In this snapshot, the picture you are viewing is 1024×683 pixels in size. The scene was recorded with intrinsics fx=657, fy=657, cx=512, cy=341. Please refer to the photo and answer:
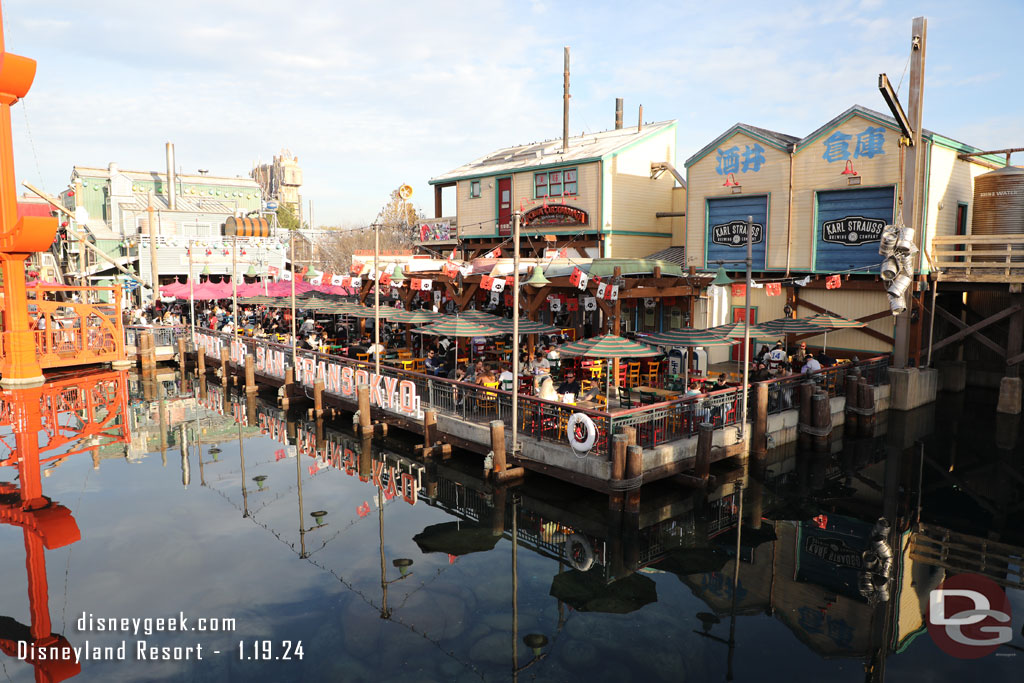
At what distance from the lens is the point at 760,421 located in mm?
17328

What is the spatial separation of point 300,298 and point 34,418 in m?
12.2

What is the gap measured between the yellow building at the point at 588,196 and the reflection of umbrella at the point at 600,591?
71.1 ft

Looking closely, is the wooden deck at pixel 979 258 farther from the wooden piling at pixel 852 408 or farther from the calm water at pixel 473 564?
the wooden piling at pixel 852 408

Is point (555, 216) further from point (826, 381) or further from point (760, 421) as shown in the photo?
point (760, 421)

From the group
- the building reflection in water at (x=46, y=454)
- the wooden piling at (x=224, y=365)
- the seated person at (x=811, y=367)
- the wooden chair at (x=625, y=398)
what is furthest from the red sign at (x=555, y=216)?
the building reflection in water at (x=46, y=454)

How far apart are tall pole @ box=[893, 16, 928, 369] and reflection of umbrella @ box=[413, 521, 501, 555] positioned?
16854 millimetres

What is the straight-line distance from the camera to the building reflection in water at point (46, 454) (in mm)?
9680

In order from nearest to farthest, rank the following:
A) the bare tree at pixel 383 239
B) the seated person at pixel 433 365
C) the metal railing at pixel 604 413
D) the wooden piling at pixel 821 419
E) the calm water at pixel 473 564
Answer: the calm water at pixel 473 564 < the metal railing at pixel 604 413 < the wooden piling at pixel 821 419 < the seated person at pixel 433 365 < the bare tree at pixel 383 239

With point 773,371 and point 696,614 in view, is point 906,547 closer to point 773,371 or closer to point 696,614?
point 696,614

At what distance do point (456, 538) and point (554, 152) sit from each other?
2652cm

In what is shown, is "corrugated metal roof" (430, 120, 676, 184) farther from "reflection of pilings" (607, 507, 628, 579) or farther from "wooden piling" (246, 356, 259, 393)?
"reflection of pilings" (607, 507, 628, 579)

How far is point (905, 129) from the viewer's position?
21.4 m

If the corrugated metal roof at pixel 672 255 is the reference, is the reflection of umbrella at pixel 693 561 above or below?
below

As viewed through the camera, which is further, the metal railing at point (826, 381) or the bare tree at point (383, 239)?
the bare tree at point (383, 239)
